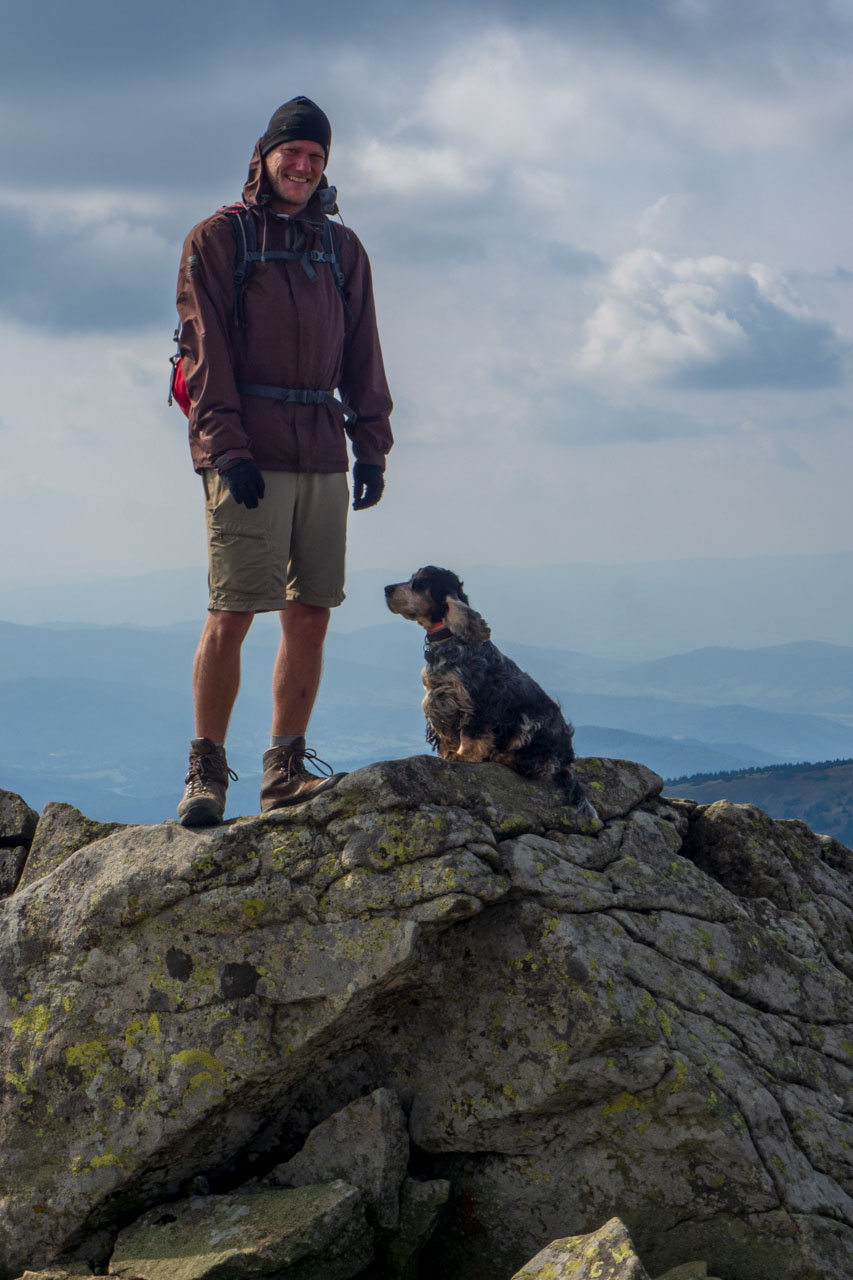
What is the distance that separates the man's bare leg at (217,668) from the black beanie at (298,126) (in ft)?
12.0

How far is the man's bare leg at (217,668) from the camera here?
802 cm

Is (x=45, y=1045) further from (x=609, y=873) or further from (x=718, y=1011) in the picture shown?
(x=718, y=1011)

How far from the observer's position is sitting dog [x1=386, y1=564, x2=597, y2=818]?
8.33 m

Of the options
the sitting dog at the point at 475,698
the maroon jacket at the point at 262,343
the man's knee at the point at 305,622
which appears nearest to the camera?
the maroon jacket at the point at 262,343

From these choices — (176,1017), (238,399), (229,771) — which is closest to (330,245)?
(238,399)

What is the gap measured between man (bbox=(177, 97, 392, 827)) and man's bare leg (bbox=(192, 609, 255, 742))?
0.01m

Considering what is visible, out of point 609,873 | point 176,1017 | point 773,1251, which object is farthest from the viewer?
point 609,873

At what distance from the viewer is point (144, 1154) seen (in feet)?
21.3

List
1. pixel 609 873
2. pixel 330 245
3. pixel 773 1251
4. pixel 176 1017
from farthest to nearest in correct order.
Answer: pixel 330 245 < pixel 609 873 < pixel 176 1017 < pixel 773 1251

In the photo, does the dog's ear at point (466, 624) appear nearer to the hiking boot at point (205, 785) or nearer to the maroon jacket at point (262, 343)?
the maroon jacket at point (262, 343)

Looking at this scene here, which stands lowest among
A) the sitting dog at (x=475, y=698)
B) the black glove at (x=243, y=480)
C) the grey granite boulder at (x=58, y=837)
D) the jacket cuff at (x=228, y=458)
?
the grey granite boulder at (x=58, y=837)

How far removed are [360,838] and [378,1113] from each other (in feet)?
5.64

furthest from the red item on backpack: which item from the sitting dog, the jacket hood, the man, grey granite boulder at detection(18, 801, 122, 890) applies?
grey granite boulder at detection(18, 801, 122, 890)

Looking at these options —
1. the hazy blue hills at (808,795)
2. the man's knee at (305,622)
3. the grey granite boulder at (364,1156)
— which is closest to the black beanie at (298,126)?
the man's knee at (305,622)
